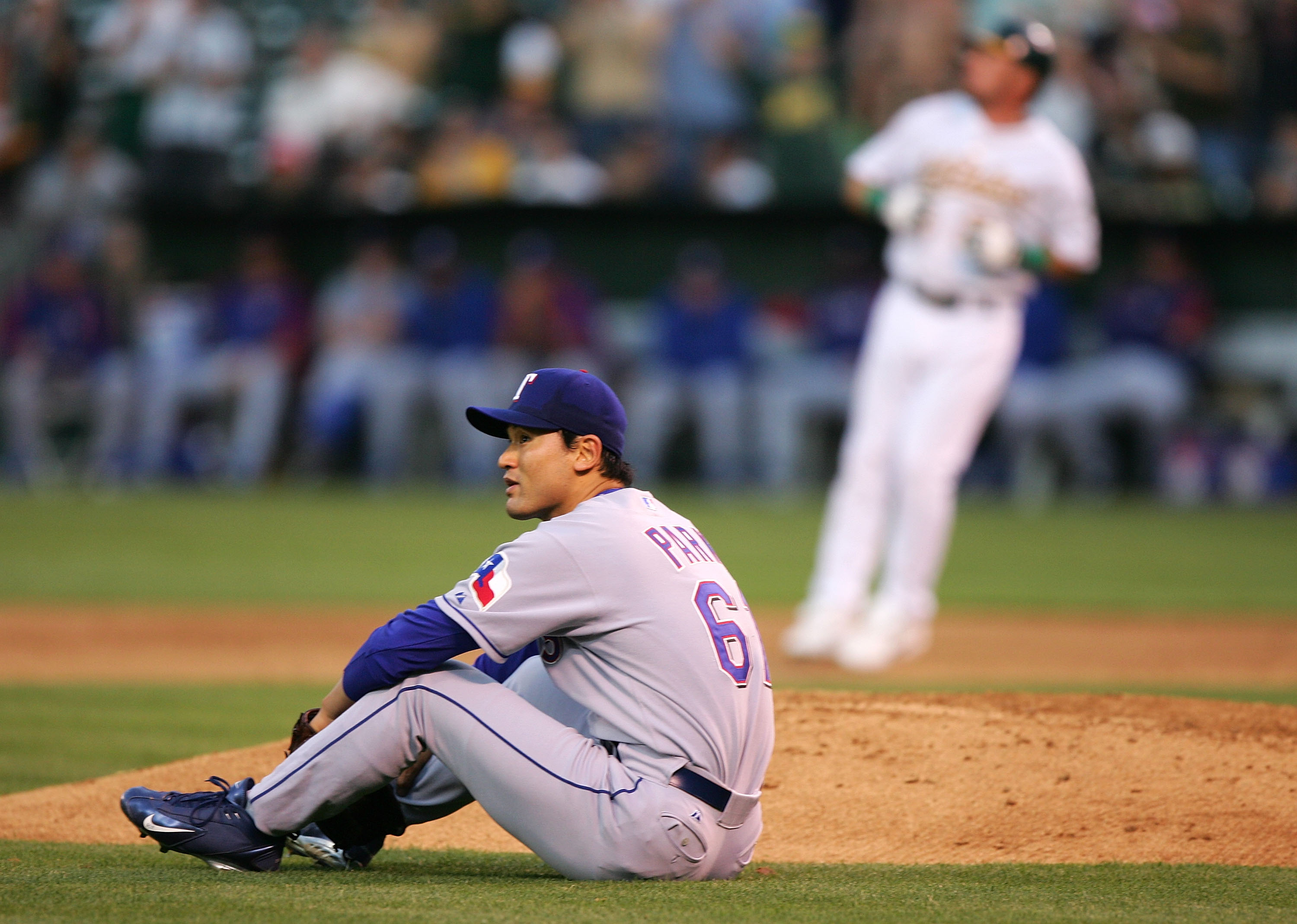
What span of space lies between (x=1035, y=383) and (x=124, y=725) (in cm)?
1009

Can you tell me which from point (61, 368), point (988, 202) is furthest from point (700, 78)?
point (988, 202)

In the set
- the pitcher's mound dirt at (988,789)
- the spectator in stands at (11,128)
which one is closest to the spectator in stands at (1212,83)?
the pitcher's mound dirt at (988,789)

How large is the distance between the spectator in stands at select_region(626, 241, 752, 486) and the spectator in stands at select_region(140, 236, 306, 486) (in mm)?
3388

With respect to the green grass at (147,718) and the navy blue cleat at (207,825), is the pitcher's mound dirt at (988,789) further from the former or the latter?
the navy blue cleat at (207,825)

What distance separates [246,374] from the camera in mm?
15031

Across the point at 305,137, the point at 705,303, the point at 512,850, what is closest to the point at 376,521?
the point at 705,303

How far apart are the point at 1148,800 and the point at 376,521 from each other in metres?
9.14

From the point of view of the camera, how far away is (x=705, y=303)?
47.5 feet

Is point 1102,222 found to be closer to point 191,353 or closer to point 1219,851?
point 191,353

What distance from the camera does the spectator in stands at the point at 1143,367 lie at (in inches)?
555

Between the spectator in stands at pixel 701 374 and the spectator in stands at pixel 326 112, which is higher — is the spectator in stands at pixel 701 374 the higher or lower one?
the lower one

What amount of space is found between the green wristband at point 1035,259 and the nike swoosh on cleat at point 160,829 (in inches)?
174

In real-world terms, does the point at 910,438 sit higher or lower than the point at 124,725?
higher

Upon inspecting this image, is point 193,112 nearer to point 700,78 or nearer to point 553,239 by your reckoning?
point 553,239
